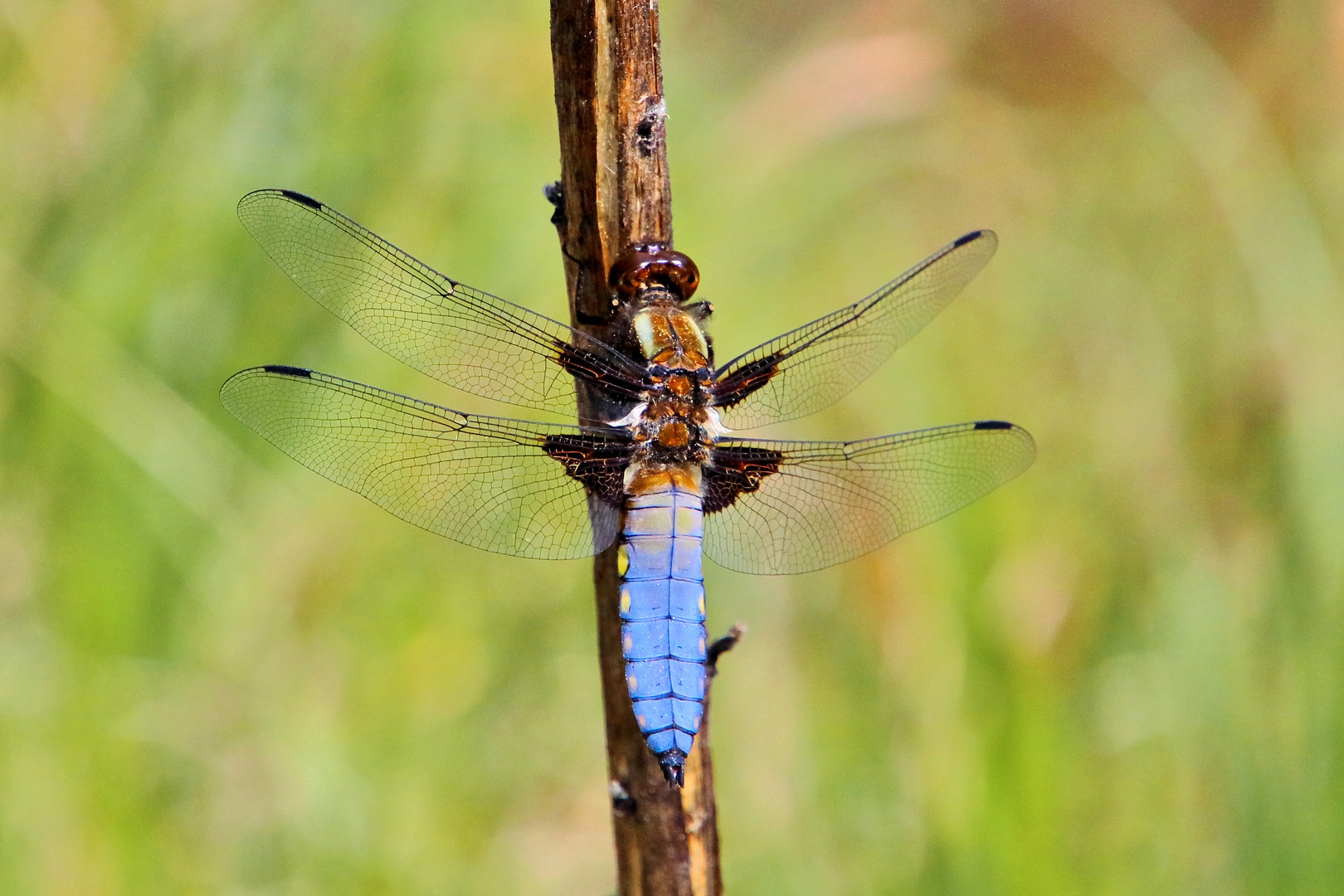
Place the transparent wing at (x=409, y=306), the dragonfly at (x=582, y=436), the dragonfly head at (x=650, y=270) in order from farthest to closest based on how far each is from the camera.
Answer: the transparent wing at (x=409, y=306) < the dragonfly at (x=582, y=436) < the dragonfly head at (x=650, y=270)

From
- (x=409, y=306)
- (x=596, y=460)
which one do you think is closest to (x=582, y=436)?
(x=596, y=460)

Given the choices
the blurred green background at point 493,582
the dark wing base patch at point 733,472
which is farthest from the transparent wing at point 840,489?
the blurred green background at point 493,582

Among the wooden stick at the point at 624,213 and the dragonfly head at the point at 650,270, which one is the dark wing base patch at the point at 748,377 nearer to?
the dragonfly head at the point at 650,270

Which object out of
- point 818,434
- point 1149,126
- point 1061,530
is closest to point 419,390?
point 818,434

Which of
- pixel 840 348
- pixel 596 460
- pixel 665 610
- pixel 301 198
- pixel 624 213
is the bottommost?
pixel 665 610

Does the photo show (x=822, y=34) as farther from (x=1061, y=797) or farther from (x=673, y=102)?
(x=1061, y=797)

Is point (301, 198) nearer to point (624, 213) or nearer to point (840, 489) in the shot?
point (624, 213)

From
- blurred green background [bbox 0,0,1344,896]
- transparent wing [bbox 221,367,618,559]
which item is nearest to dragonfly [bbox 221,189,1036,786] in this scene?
transparent wing [bbox 221,367,618,559]
